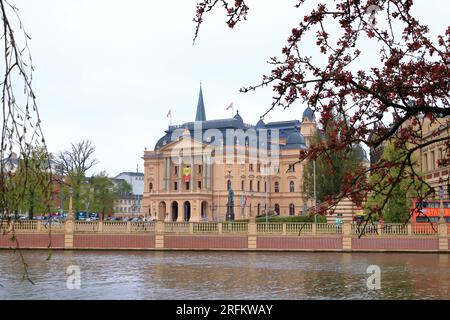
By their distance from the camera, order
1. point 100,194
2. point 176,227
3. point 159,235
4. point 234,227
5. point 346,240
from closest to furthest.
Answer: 1. point 346,240
2. point 159,235
3. point 234,227
4. point 176,227
5. point 100,194

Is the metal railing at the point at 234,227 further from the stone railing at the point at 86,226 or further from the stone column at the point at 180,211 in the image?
the stone column at the point at 180,211

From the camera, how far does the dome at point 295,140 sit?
116000mm

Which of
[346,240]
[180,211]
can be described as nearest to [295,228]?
[346,240]

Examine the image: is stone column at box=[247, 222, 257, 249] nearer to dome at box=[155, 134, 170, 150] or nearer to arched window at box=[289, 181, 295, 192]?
arched window at box=[289, 181, 295, 192]

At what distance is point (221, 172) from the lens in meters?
110

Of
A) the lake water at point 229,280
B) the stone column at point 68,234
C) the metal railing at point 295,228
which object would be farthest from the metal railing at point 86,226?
the metal railing at point 295,228

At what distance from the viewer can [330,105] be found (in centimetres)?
786

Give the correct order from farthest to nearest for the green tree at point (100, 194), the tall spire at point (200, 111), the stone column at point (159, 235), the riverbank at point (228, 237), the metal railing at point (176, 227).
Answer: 1. the tall spire at point (200, 111)
2. the green tree at point (100, 194)
3. the metal railing at point (176, 227)
4. the stone column at point (159, 235)
5. the riverbank at point (228, 237)

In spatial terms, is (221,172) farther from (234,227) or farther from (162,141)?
(234,227)

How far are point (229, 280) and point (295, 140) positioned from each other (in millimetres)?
96848

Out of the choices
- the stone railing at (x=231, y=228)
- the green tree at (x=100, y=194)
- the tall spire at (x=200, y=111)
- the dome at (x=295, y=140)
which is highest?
the tall spire at (x=200, y=111)

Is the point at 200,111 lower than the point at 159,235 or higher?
higher
